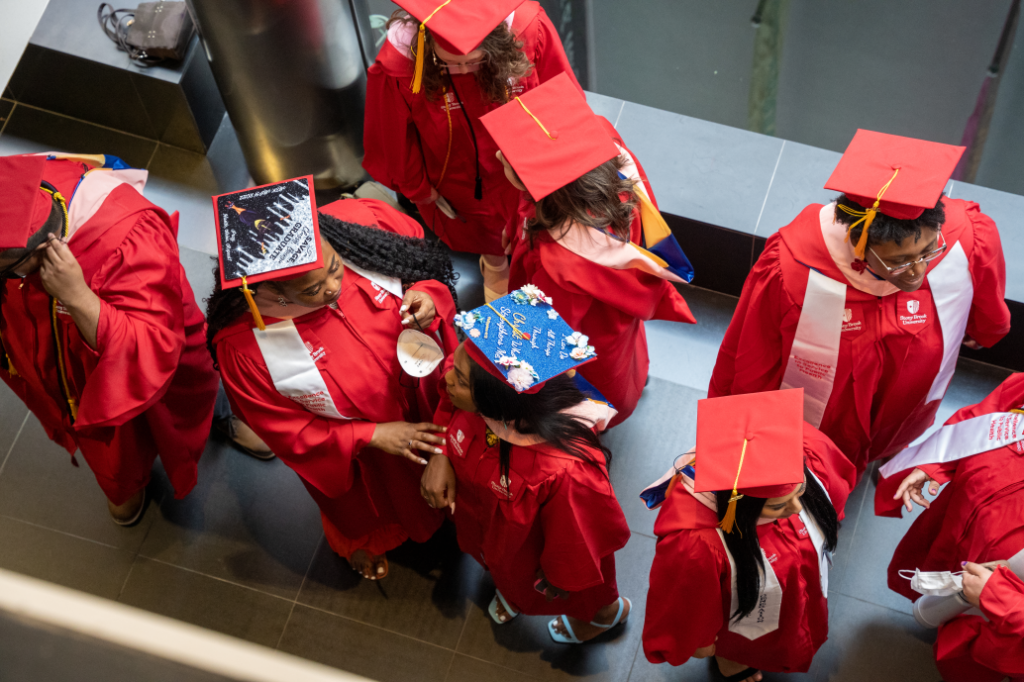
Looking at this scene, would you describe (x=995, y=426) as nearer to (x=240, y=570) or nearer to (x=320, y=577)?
(x=320, y=577)

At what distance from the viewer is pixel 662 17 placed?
596cm

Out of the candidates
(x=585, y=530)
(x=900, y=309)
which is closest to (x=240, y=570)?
(x=585, y=530)

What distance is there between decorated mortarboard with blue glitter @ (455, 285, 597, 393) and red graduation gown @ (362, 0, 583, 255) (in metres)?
1.12

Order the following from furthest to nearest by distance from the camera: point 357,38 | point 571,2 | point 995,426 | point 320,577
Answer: point 571,2 < point 357,38 < point 320,577 < point 995,426

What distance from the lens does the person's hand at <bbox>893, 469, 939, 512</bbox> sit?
276 centimetres

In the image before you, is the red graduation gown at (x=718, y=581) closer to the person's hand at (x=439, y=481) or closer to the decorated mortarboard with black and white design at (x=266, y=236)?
the person's hand at (x=439, y=481)

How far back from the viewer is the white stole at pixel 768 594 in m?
2.48

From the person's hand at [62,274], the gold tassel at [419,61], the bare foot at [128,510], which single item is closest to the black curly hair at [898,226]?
the gold tassel at [419,61]

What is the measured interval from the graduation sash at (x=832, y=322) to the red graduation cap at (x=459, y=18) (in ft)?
4.46

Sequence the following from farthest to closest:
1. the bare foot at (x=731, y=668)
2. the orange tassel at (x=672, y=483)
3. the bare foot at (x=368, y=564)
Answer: the bare foot at (x=368, y=564) → the bare foot at (x=731, y=668) → the orange tassel at (x=672, y=483)

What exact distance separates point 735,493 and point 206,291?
9.07ft

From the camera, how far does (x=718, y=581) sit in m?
2.48

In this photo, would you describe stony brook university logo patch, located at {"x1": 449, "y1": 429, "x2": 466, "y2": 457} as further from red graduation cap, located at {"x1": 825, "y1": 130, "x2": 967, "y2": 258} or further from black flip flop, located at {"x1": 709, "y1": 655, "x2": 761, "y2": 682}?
black flip flop, located at {"x1": 709, "y1": 655, "x2": 761, "y2": 682}

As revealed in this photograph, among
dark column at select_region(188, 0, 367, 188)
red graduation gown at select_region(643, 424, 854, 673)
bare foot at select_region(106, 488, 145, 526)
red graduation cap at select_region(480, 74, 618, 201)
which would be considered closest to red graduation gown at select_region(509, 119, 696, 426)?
red graduation cap at select_region(480, 74, 618, 201)
